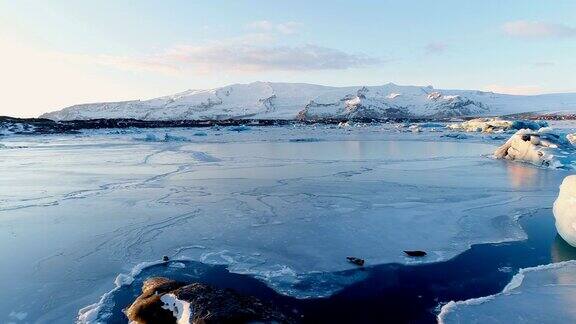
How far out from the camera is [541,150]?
1559 centimetres

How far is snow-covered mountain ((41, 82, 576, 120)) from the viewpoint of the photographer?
405 ft

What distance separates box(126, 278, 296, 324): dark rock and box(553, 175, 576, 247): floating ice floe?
4.55m

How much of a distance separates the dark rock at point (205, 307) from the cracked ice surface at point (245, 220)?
0.74m

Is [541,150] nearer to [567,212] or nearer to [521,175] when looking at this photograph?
[521,175]

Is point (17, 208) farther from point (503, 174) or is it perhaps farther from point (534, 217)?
point (503, 174)

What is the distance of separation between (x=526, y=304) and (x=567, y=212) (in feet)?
8.93

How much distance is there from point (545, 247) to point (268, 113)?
12924cm

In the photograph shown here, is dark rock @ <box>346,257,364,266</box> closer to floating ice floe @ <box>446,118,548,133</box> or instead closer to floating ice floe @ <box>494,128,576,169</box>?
floating ice floe @ <box>494,128,576,169</box>

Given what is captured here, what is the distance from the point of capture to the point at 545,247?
20.5 feet

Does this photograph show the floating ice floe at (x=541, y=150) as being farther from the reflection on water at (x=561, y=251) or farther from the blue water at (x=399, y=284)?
the blue water at (x=399, y=284)

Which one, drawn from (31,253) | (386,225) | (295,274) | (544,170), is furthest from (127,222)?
(544,170)

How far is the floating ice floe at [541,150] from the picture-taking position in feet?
48.5

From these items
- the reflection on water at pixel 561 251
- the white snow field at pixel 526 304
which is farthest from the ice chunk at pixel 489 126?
the white snow field at pixel 526 304

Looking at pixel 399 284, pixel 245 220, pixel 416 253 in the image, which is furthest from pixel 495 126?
pixel 399 284
